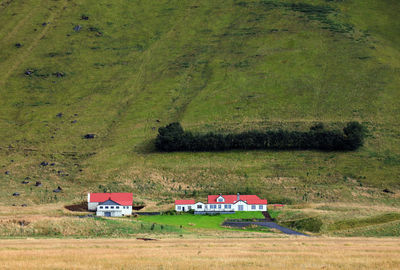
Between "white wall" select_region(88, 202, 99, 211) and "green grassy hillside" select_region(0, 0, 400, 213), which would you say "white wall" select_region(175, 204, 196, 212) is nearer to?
"green grassy hillside" select_region(0, 0, 400, 213)

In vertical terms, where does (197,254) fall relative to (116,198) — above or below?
below

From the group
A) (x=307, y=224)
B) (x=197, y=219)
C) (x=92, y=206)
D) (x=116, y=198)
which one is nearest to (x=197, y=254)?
(x=307, y=224)

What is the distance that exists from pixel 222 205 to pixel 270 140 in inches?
1243

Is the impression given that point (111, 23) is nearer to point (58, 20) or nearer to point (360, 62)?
point (58, 20)

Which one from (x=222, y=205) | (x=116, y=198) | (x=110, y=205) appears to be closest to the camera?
(x=110, y=205)

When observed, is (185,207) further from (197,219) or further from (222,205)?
(197,219)

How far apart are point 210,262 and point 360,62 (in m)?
125

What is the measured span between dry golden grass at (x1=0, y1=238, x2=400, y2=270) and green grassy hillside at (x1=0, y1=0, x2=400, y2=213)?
40.6 m

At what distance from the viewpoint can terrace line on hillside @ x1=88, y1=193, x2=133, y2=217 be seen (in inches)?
2938

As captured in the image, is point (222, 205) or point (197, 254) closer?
point (197, 254)

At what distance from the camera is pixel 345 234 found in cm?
5234

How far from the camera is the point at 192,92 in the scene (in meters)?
137

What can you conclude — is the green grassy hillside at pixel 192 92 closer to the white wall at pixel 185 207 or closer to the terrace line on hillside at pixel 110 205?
the white wall at pixel 185 207

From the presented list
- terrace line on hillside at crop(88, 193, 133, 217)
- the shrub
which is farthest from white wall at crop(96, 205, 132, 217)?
the shrub
